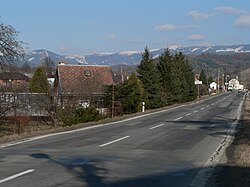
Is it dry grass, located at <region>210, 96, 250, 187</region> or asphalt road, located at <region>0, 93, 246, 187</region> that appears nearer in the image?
asphalt road, located at <region>0, 93, 246, 187</region>

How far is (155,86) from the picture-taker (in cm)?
5269

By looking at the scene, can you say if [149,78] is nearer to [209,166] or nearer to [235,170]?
[209,166]

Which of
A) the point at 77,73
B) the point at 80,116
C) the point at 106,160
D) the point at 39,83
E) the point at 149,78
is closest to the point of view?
the point at 106,160

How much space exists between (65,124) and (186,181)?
20184 millimetres

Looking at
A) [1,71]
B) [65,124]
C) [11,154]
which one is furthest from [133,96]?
[11,154]

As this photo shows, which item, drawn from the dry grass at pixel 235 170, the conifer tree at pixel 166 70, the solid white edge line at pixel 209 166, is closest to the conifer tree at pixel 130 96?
the conifer tree at pixel 166 70

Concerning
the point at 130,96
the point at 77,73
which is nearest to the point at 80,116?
the point at 130,96

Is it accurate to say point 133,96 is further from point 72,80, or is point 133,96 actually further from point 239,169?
point 239,169

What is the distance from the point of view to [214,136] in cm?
1988

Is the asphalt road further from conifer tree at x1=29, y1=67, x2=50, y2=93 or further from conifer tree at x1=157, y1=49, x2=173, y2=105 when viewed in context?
conifer tree at x1=157, y1=49, x2=173, y2=105

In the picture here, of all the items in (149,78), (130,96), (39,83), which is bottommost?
(130,96)

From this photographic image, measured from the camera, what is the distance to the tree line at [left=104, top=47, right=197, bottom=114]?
41.9 metres

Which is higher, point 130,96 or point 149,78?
point 149,78

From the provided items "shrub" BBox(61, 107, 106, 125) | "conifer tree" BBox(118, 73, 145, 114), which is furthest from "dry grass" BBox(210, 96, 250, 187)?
"conifer tree" BBox(118, 73, 145, 114)
